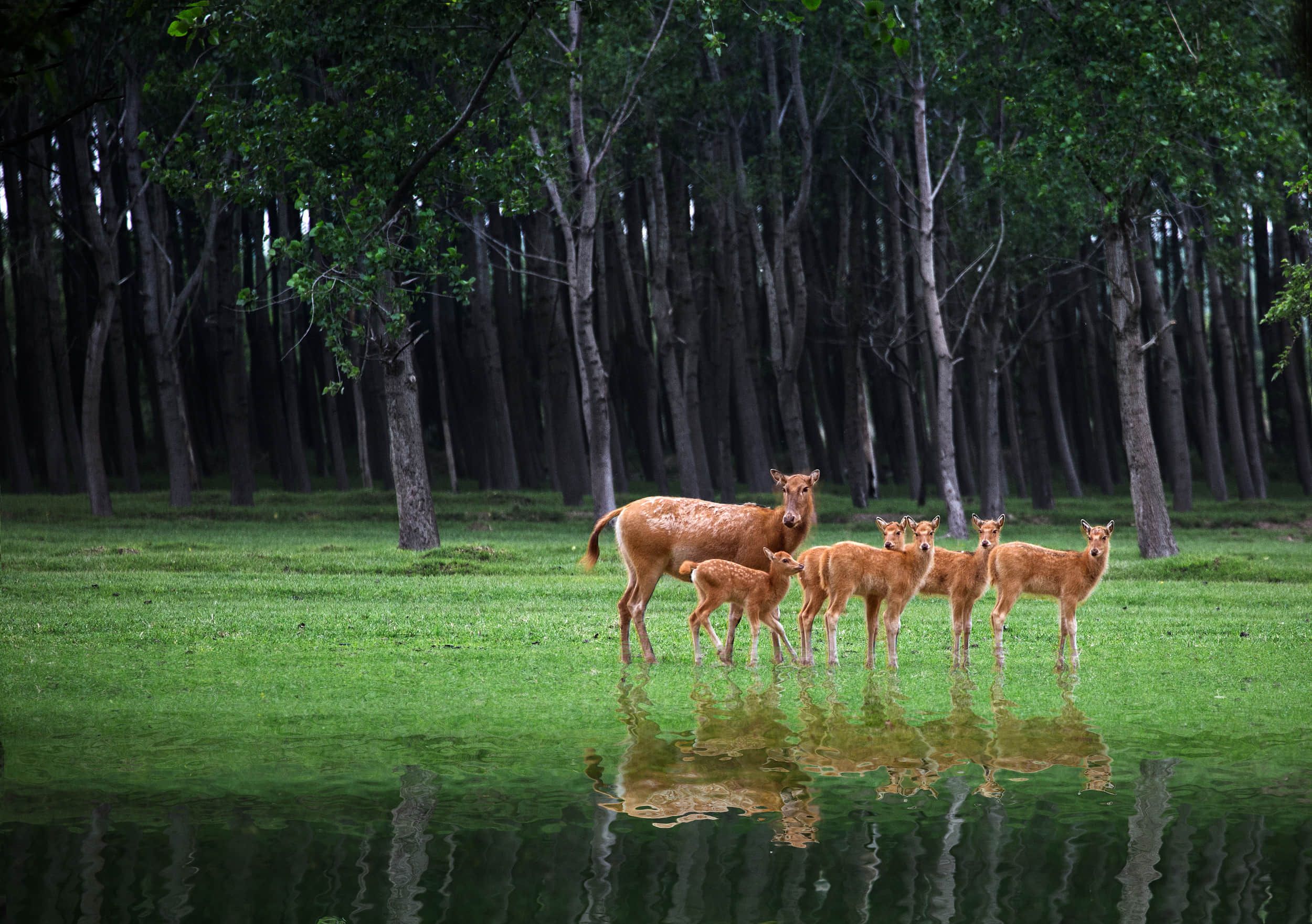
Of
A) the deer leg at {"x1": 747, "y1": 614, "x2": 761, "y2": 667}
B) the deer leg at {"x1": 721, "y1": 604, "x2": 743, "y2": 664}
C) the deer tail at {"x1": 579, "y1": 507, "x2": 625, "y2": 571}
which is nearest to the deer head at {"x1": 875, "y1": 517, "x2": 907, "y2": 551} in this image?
the deer leg at {"x1": 747, "y1": 614, "x2": 761, "y2": 667}

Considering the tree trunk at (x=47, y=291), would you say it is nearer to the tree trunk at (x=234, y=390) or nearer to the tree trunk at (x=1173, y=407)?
the tree trunk at (x=234, y=390)

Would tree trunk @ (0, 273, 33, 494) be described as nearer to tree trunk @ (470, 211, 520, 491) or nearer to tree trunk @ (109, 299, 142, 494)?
tree trunk @ (109, 299, 142, 494)

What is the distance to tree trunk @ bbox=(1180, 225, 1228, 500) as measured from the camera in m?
42.7

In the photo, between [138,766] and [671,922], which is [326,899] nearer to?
[671,922]

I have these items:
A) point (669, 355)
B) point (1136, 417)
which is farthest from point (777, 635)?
point (669, 355)

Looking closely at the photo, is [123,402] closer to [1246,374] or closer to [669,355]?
[669,355]

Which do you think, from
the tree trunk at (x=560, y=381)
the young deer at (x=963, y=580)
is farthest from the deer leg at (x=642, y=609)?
the tree trunk at (x=560, y=381)

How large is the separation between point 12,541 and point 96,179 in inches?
837

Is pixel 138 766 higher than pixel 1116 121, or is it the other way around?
pixel 1116 121

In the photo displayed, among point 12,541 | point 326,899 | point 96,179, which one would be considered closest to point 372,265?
point 12,541

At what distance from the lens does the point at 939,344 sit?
1347 inches

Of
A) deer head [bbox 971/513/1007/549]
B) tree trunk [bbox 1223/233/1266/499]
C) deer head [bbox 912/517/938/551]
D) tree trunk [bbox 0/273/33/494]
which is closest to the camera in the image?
deer head [bbox 912/517/938/551]

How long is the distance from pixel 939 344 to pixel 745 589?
2247cm

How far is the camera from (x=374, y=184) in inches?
1008
